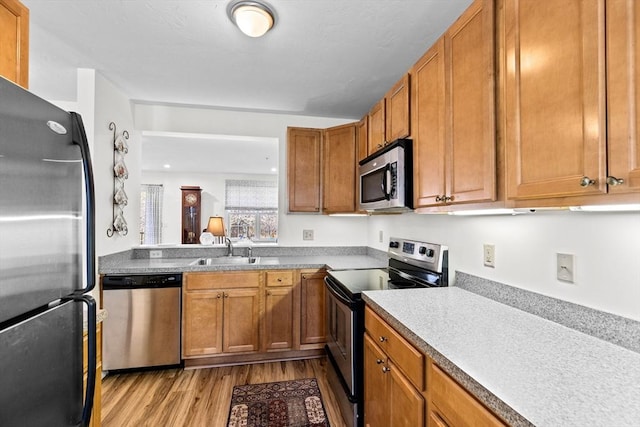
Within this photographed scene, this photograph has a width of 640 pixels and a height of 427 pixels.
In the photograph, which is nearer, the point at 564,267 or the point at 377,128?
the point at 564,267

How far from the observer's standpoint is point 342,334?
1899mm

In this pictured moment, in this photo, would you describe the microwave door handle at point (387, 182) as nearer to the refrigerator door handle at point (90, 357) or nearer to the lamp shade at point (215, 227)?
the refrigerator door handle at point (90, 357)

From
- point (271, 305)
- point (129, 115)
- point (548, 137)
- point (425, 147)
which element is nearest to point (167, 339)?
point (271, 305)

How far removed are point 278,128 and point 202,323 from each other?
206cm

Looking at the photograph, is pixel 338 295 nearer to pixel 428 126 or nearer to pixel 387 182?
pixel 387 182

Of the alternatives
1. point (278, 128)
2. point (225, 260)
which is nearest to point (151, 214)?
point (225, 260)

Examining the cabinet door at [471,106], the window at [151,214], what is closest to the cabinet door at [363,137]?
the cabinet door at [471,106]

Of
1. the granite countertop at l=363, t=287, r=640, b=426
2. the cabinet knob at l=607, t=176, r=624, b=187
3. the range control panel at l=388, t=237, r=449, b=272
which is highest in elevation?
the cabinet knob at l=607, t=176, r=624, b=187

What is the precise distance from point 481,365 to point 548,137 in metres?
0.70

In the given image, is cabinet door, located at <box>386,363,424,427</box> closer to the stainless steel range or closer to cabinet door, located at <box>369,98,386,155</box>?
the stainless steel range

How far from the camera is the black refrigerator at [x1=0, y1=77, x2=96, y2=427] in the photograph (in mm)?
728

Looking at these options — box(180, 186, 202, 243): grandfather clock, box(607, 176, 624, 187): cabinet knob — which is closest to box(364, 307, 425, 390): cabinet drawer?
box(607, 176, 624, 187): cabinet knob

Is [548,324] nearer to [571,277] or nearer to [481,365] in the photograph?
[571,277]

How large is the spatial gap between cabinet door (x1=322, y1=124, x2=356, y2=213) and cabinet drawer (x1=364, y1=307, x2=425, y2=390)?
1405mm
